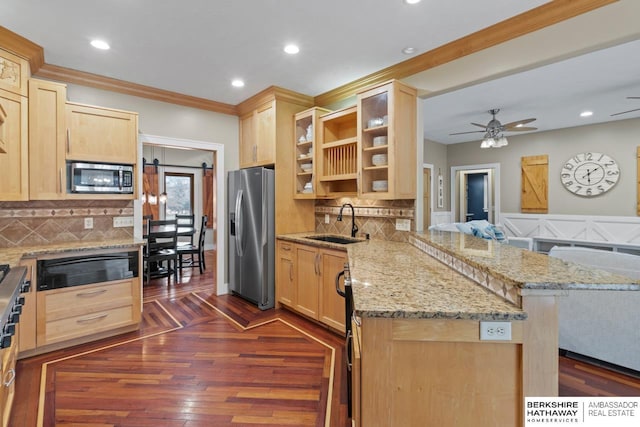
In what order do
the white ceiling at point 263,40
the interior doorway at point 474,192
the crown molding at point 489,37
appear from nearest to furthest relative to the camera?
1. the crown molding at point 489,37
2. the white ceiling at point 263,40
3. the interior doorway at point 474,192

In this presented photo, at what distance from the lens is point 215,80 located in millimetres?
3430

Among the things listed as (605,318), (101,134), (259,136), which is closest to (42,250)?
(101,134)

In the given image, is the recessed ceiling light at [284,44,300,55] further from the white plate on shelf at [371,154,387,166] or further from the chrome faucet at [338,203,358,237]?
the chrome faucet at [338,203,358,237]

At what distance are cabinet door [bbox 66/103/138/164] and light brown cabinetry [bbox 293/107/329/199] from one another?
5.69ft

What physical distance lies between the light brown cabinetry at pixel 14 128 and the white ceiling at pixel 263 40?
0.28m

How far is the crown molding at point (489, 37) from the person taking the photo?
6.77ft

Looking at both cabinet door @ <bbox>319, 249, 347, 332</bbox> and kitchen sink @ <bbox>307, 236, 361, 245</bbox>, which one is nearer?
cabinet door @ <bbox>319, 249, 347, 332</bbox>

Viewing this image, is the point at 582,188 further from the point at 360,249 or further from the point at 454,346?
the point at 454,346

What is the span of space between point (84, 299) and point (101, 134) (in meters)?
1.54

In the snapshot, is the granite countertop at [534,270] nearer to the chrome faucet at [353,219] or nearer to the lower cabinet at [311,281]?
the lower cabinet at [311,281]

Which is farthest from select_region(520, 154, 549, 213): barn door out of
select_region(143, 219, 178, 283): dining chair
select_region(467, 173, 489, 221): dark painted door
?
select_region(143, 219, 178, 283): dining chair

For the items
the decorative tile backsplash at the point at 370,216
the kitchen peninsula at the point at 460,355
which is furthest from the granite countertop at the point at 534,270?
the decorative tile backsplash at the point at 370,216

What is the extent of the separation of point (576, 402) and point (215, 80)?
3.78 meters

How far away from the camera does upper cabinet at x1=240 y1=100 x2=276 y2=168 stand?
12.4 ft
